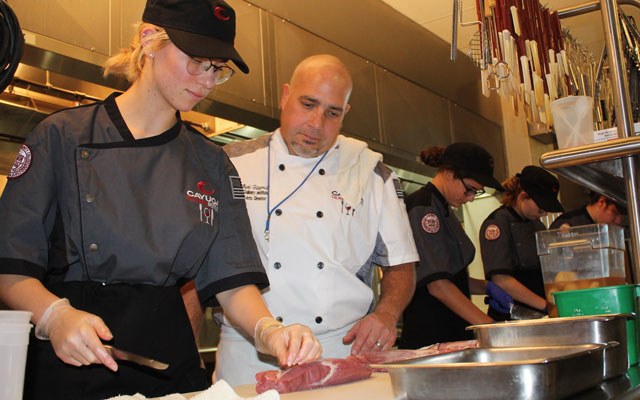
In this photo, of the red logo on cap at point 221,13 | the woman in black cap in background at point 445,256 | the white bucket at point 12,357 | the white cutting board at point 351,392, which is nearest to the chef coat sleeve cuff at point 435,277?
the woman in black cap in background at point 445,256

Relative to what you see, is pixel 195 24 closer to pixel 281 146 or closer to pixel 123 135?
pixel 123 135

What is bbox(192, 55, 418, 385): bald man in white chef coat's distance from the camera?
185 centimetres

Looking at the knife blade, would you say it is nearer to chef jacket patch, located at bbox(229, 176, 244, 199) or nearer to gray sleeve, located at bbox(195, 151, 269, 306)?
gray sleeve, located at bbox(195, 151, 269, 306)

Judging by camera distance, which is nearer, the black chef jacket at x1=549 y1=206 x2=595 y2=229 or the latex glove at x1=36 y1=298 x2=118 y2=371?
the latex glove at x1=36 y1=298 x2=118 y2=371

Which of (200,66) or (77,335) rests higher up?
(200,66)

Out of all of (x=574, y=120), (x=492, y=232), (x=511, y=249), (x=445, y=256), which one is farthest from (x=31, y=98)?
(x=511, y=249)

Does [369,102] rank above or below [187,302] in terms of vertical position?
above

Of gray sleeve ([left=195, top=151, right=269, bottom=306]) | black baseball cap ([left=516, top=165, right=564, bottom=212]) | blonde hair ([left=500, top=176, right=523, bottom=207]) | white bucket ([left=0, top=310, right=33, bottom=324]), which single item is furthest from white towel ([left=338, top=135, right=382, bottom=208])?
blonde hair ([left=500, top=176, right=523, bottom=207])

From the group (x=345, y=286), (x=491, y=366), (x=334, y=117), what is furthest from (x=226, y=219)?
(x=491, y=366)

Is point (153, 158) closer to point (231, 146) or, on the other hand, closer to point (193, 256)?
point (193, 256)

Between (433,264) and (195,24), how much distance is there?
5.97ft

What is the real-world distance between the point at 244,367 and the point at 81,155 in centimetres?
85

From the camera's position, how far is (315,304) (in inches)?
72.7

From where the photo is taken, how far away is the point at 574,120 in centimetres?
149
